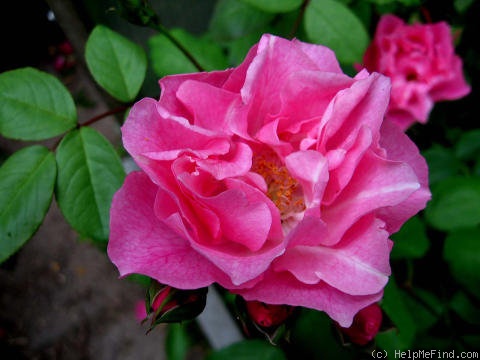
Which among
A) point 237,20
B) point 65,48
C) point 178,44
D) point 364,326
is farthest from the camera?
point 65,48

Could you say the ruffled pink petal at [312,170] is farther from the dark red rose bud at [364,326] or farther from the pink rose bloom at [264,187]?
the dark red rose bud at [364,326]

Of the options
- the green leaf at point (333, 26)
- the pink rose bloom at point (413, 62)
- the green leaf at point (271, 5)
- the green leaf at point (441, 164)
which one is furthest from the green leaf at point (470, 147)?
the green leaf at point (271, 5)

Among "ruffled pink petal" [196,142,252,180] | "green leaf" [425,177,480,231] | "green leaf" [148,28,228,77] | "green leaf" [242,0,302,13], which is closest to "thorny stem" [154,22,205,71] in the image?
"green leaf" [148,28,228,77]

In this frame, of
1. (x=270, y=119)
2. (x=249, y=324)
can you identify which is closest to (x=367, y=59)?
(x=270, y=119)

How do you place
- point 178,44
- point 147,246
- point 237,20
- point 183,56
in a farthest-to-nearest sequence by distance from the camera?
point 237,20 < point 183,56 < point 178,44 < point 147,246

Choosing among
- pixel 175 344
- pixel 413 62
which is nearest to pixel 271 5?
pixel 413 62

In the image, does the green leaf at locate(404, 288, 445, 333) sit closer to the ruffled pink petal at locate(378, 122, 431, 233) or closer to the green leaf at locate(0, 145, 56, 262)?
the ruffled pink petal at locate(378, 122, 431, 233)

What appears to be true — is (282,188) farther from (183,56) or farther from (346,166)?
(183,56)
